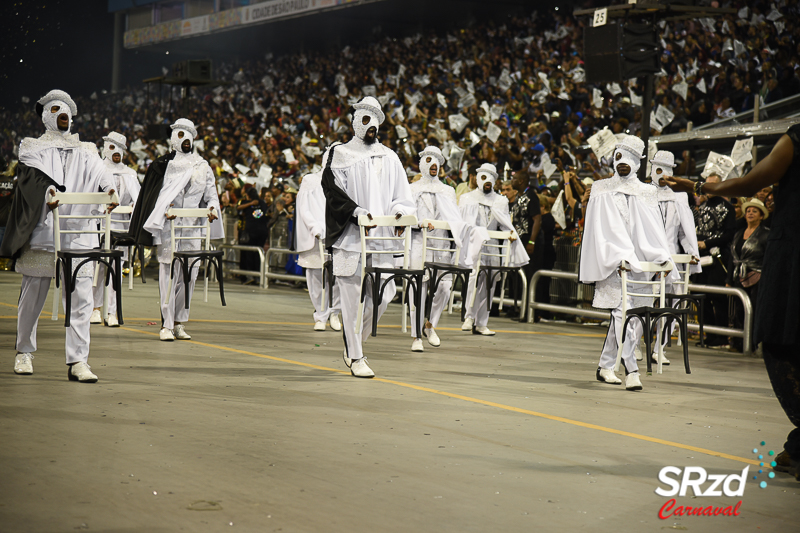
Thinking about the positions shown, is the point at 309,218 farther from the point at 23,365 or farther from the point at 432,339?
the point at 23,365

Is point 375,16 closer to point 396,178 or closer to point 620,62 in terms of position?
point 620,62

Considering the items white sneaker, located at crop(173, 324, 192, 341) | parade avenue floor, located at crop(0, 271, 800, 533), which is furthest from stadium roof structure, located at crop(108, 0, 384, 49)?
parade avenue floor, located at crop(0, 271, 800, 533)

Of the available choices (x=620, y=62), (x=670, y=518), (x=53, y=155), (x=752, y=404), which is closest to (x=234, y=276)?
(x=620, y=62)

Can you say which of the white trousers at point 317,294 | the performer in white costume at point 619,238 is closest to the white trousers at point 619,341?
the performer in white costume at point 619,238

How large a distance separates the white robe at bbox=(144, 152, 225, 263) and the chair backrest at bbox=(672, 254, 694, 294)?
176 inches

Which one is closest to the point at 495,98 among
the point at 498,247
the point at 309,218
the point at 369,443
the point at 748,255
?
the point at 498,247

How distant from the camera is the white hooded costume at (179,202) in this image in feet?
29.4

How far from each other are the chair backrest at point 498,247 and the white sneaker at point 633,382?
3.79 meters

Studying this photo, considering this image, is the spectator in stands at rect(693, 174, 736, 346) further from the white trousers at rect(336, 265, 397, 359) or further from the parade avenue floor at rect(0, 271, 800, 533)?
the white trousers at rect(336, 265, 397, 359)

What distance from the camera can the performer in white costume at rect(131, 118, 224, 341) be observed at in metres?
8.95

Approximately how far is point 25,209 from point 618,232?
14.7 ft

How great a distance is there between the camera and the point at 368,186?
23.2ft

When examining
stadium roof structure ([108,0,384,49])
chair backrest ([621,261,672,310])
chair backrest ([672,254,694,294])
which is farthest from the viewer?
stadium roof structure ([108,0,384,49])

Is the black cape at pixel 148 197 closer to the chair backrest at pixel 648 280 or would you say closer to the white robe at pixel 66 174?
the white robe at pixel 66 174
